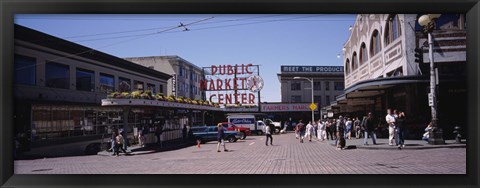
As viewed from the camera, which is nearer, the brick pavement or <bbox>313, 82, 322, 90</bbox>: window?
the brick pavement

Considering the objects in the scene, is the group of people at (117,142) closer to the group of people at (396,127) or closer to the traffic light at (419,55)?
the group of people at (396,127)

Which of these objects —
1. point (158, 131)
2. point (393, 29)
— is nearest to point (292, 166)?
point (158, 131)

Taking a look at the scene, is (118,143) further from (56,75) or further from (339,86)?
(339,86)

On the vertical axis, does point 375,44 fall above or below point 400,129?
above

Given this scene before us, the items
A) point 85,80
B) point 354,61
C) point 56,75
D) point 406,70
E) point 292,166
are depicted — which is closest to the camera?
point 292,166

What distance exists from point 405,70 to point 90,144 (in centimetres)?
1564

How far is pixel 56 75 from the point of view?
14.5 meters

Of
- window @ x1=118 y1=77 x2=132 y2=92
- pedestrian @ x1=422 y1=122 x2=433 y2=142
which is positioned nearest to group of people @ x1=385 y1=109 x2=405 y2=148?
pedestrian @ x1=422 y1=122 x2=433 y2=142

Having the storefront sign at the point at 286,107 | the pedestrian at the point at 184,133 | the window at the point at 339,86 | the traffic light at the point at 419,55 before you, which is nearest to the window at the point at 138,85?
the pedestrian at the point at 184,133

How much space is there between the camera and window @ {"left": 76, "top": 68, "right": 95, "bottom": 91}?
16484 millimetres

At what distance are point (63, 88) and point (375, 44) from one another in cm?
1645

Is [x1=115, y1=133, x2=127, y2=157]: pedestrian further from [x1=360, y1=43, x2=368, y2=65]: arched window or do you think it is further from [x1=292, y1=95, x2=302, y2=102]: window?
[x1=360, y1=43, x2=368, y2=65]: arched window
